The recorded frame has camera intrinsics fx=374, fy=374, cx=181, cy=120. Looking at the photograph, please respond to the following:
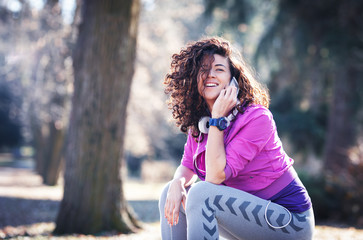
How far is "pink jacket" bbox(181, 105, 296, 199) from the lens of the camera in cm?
204

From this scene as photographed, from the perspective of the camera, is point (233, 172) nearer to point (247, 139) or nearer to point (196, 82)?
point (247, 139)

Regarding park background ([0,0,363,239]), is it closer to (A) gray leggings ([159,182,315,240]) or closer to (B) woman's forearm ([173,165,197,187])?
(B) woman's forearm ([173,165,197,187])

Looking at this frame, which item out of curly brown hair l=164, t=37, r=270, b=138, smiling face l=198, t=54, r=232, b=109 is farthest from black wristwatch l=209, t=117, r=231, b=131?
smiling face l=198, t=54, r=232, b=109

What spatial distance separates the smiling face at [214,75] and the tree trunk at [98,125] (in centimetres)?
240

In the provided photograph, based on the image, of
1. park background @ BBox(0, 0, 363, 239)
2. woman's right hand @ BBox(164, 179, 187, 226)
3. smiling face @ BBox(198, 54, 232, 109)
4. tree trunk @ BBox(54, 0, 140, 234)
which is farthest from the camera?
park background @ BBox(0, 0, 363, 239)

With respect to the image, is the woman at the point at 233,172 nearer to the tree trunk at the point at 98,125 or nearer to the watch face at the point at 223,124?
the watch face at the point at 223,124

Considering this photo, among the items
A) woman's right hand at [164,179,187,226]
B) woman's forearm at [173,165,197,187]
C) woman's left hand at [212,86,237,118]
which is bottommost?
woman's right hand at [164,179,187,226]

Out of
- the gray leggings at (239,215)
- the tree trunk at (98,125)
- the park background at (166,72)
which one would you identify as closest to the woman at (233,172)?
the gray leggings at (239,215)

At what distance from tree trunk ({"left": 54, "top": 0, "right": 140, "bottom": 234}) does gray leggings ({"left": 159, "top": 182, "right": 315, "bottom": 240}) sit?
9.12 ft

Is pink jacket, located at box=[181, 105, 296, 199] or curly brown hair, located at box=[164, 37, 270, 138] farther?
curly brown hair, located at box=[164, 37, 270, 138]

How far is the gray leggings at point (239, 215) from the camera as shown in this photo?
195 cm

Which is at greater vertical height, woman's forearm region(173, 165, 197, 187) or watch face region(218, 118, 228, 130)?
watch face region(218, 118, 228, 130)

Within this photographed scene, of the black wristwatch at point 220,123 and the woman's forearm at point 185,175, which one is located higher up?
the black wristwatch at point 220,123

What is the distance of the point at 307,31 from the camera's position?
9367 mm
